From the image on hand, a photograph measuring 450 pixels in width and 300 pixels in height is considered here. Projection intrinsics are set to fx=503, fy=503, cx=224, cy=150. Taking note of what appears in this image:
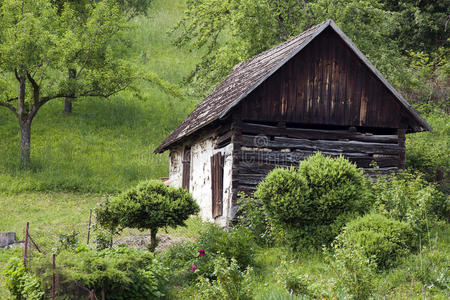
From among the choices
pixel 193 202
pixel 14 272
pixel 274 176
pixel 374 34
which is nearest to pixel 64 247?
pixel 14 272

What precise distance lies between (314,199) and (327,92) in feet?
12.9

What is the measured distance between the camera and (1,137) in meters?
24.0

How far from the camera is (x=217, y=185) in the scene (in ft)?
41.2

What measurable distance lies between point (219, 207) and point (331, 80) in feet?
13.6

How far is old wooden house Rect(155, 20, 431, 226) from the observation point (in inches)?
462

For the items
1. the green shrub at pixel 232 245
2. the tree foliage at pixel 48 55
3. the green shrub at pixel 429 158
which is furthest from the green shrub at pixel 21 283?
the tree foliage at pixel 48 55

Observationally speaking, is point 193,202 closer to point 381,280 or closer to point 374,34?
point 381,280

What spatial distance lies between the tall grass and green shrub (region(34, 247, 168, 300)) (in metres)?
13.0

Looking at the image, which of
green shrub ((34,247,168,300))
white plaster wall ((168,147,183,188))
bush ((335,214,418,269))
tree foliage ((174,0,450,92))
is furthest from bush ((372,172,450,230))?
tree foliage ((174,0,450,92))

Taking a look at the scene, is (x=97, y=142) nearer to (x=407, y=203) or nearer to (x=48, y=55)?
(x=48, y=55)

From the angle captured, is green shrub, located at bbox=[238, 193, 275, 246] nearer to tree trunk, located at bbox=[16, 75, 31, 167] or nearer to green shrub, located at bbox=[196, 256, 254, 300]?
green shrub, located at bbox=[196, 256, 254, 300]

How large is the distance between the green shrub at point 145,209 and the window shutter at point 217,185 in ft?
9.73

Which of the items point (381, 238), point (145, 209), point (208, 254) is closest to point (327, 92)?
point (381, 238)

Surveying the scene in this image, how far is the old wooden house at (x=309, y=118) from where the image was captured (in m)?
11.7
